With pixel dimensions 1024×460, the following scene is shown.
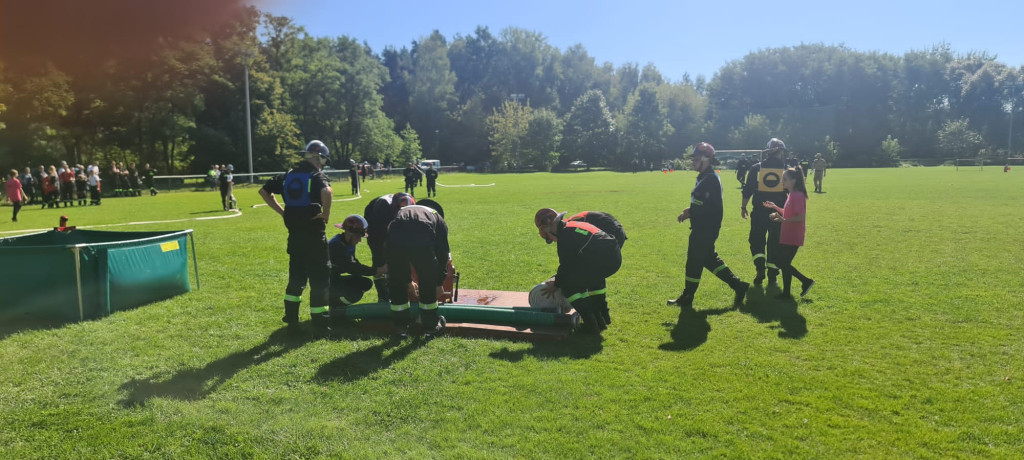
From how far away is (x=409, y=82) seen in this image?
318 ft

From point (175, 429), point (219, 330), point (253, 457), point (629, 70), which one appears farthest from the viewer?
point (629, 70)

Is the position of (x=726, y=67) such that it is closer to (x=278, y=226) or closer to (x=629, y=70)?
(x=629, y=70)

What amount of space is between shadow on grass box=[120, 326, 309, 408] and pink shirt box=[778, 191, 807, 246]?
6.41 metres

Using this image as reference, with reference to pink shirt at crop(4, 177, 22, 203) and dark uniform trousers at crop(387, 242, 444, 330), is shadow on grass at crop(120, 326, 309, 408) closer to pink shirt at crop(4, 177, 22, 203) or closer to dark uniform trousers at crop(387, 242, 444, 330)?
dark uniform trousers at crop(387, 242, 444, 330)

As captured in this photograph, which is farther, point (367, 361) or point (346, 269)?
point (346, 269)

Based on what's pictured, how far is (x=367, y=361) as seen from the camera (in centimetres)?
600

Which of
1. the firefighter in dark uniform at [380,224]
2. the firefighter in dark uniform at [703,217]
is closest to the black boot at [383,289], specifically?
the firefighter in dark uniform at [380,224]

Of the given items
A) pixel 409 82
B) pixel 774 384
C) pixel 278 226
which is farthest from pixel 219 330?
pixel 409 82

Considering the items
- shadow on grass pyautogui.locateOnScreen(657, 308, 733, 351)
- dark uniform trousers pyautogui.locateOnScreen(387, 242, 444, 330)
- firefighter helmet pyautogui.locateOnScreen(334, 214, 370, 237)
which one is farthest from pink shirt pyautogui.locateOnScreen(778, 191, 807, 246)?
firefighter helmet pyautogui.locateOnScreen(334, 214, 370, 237)

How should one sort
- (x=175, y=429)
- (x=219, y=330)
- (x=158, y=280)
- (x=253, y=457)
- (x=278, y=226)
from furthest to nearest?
(x=278, y=226)
(x=158, y=280)
(x=219, y=330)
(x=175, y=429)
(x=253, y=457)

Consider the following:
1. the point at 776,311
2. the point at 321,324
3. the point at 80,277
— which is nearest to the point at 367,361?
the point at 321,324

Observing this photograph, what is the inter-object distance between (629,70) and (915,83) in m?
45.6

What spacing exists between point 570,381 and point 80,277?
20.8ft

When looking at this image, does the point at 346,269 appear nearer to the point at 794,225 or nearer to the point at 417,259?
Answer: the point at 417,259
